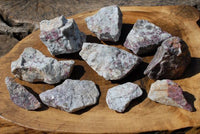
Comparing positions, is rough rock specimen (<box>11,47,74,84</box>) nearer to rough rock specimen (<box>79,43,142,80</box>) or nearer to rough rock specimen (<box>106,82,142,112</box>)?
rough rock specimen (<box>79,43,142,80</box>)

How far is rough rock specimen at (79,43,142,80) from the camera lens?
2.22 metres

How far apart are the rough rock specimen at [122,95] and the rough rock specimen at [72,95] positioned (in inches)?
4.4

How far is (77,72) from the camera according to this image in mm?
2365

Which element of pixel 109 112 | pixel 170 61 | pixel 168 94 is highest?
pixel 170 61

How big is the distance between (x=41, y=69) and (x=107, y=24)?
724 millimetres

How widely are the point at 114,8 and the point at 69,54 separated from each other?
0.58 meters

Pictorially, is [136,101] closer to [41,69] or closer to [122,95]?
[122,95]

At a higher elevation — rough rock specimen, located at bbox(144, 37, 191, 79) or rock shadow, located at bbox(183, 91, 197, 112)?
rough rock specimen, located at bbox(144, 37, 191, 79)

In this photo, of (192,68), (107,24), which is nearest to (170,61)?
(192,68)

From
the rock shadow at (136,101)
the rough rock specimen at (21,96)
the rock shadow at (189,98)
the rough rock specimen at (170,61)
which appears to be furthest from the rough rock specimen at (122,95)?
the rough rock specimen at (21,96)

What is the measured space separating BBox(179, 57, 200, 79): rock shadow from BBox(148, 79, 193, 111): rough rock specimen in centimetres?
23

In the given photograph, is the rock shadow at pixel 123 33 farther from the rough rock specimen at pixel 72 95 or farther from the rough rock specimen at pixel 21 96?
the rough rock specimen at pixel 21 96

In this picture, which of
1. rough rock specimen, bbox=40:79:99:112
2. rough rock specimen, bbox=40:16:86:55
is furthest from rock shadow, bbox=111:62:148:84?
rough rock specimen, bbox=40:16:86:55

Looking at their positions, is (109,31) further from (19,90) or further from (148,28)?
(19,90)
